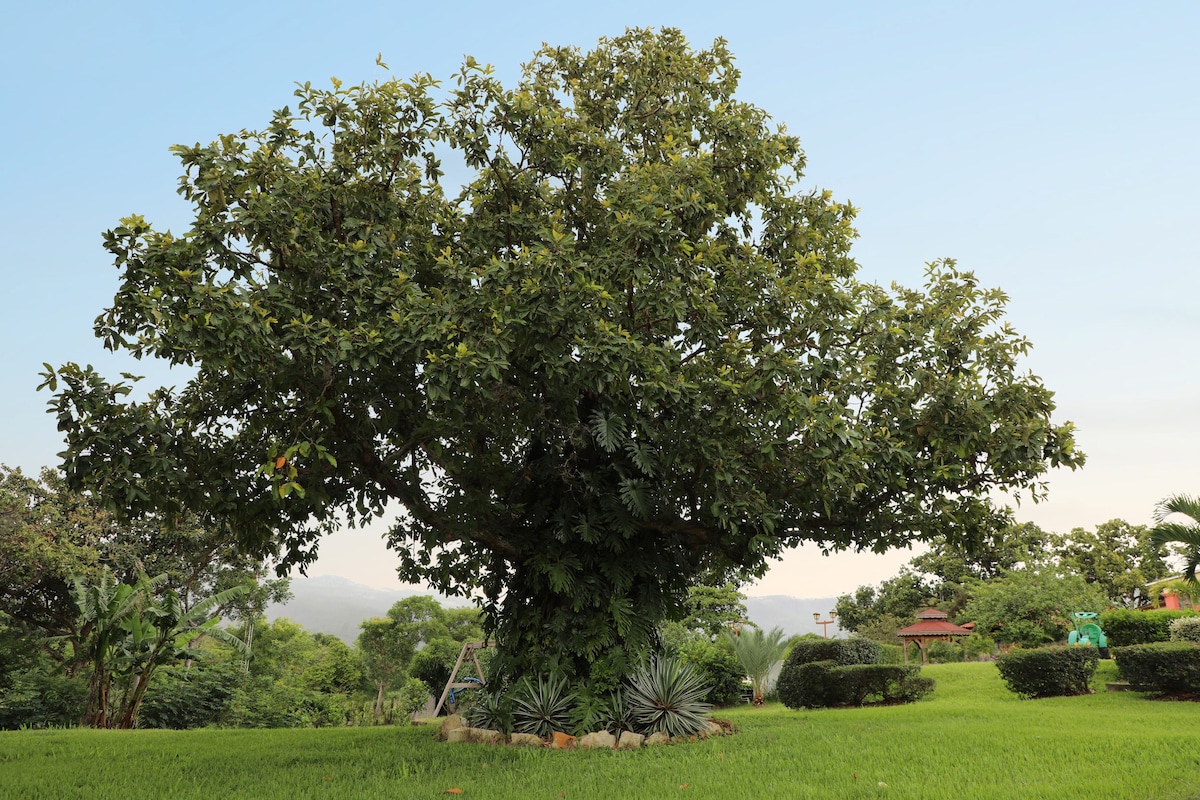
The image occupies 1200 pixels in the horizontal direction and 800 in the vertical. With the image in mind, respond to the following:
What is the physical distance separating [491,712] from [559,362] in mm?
5787

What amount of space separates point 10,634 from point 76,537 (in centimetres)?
341

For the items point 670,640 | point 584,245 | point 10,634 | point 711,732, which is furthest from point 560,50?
point 10,634

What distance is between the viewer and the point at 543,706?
38.9 ft

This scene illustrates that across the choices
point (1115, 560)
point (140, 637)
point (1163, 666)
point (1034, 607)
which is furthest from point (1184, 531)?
point (1115, 560)

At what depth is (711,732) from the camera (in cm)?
1202

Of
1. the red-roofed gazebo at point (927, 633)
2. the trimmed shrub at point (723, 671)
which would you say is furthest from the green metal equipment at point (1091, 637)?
the trimmed shrub at point (723, 671)

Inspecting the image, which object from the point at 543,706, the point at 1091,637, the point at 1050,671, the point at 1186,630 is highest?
the point at 1186,630

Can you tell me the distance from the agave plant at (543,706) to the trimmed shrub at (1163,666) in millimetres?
11183

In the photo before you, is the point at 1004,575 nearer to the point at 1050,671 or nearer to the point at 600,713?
the point at 1050,671

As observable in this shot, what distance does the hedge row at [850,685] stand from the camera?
55.9ft

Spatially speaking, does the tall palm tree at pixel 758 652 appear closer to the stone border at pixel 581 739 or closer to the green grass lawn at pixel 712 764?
the green grass lawn at pixel 712 764

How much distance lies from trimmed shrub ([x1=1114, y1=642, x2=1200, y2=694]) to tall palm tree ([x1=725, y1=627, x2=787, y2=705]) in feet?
25.8

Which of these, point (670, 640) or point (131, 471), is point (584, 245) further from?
point (670, 640)

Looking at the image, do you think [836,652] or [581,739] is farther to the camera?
[836,652]
